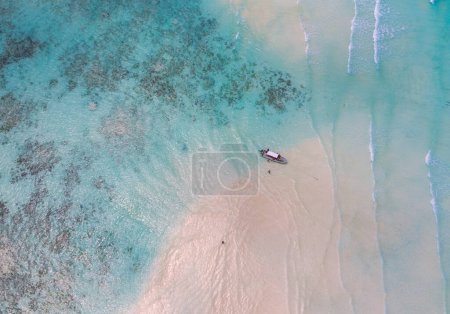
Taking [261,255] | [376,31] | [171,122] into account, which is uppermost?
[376,31]

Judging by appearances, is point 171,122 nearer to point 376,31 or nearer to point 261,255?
point 261,255

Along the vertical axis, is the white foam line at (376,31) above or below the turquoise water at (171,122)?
above

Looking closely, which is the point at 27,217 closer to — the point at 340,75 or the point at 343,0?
the point at 340,75

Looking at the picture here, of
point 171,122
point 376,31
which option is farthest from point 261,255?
point 376,31

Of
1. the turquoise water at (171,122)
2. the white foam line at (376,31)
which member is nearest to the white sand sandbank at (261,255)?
the turquoise water at (171,122)

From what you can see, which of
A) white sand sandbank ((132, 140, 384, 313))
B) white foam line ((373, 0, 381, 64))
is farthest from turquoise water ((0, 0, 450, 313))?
white sand sandbank ((132, 140, 384, 313))

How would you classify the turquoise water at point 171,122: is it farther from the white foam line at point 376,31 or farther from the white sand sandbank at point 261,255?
the white sand sandbank at point 261,255
